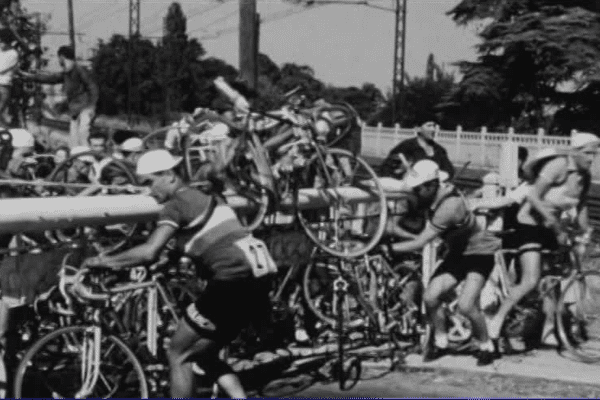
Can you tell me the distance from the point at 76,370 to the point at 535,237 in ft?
14.8

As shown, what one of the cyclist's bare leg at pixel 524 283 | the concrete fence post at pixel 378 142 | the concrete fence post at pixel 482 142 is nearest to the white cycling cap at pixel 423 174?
the cyclist's bare leg at pixel 524 283

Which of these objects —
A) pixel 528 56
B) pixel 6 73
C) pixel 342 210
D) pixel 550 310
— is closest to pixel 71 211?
pixel 342 210

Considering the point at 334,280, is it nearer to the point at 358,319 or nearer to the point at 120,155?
the point at 358,319

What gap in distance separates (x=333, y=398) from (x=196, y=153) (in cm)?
218

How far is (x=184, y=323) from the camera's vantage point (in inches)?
268

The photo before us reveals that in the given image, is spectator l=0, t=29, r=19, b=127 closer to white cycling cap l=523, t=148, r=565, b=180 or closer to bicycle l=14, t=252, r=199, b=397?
white cycling cap l=523, t=148, r=565, b=180

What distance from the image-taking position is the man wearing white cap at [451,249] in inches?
366

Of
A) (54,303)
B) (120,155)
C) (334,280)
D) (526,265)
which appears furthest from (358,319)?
(54,303)

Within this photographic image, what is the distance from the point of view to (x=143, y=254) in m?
6.58

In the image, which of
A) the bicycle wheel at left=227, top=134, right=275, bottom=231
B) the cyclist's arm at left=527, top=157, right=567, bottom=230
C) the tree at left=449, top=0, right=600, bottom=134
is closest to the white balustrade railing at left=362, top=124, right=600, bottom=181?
the tree at left=449, top=0, right=600, bottom=134

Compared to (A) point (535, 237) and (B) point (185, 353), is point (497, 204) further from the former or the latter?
(B) point (185, 353)

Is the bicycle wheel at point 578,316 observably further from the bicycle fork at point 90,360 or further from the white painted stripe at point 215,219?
the bicycle fork at point 90,360

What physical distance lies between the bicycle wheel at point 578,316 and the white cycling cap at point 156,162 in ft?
14.1

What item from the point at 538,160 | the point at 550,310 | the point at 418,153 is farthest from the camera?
the point at 418,153
